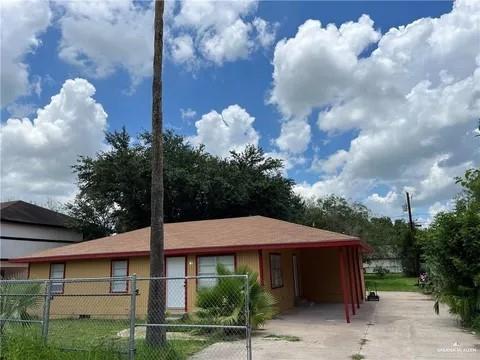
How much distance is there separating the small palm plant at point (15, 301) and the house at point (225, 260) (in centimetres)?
410

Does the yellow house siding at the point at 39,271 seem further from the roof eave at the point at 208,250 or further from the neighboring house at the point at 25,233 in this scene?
the neighboring house at the point at 25,233

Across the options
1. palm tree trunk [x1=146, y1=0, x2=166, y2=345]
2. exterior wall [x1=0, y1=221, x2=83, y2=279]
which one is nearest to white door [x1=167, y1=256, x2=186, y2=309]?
palm tree trunk [x1=146, y1=0, x2=166, y2=345]

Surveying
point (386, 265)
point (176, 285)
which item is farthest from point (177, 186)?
point (386, 265)

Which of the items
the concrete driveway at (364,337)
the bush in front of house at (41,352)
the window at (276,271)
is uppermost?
the window at (276,271)

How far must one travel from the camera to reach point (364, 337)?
10.9 m

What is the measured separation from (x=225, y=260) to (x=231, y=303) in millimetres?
5083

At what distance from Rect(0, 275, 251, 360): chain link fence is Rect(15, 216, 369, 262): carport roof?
57.3 inches

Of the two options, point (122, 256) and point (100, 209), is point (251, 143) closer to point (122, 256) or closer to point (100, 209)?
point (100, 209)

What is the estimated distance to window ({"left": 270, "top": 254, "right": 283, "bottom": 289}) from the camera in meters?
16.5

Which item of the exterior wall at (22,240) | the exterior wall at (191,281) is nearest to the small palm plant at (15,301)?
the exterior wall at (191,281)

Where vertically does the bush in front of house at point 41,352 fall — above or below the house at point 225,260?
below

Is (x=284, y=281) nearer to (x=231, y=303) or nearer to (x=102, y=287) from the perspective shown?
(x=231, y=303)

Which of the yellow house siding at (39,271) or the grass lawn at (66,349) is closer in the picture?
the grass lawn at (66,349)

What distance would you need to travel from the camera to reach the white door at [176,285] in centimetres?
1695
